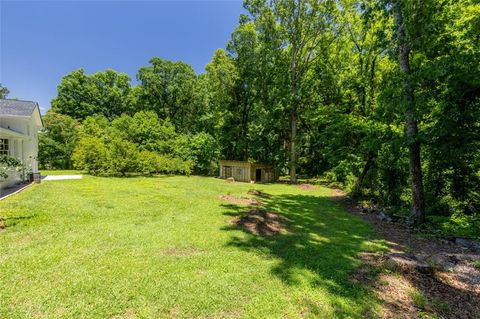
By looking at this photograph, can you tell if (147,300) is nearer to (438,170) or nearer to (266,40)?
(438,170)

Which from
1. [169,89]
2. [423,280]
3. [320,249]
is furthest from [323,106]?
[169,89]

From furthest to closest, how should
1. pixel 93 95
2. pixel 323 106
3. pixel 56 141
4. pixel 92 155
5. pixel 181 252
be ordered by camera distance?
pixel 93 95 < pixel 56 141 < pixel 92 155 < pixel 323 106 < pixel 181 252

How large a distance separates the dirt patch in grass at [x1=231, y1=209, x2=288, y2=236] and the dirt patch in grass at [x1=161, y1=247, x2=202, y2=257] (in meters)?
2.00

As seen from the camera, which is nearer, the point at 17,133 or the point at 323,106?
the point at 17,133

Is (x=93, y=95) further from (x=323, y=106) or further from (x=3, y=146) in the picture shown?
(x=323, y=106)

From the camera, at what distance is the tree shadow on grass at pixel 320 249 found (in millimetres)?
3887

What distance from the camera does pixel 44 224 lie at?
659 centimetres

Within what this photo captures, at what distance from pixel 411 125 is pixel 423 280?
18.2 ft

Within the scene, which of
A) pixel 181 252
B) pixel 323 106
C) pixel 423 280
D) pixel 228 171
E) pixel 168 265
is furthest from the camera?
pixel 228 171

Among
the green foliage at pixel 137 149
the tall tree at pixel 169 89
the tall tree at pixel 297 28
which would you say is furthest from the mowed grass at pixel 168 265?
the tall tree at pixel 169 89

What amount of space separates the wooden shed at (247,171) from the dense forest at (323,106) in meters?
1.68

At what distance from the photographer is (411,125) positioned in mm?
8242

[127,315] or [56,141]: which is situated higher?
[56,141]

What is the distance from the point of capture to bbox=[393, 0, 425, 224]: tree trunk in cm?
776
